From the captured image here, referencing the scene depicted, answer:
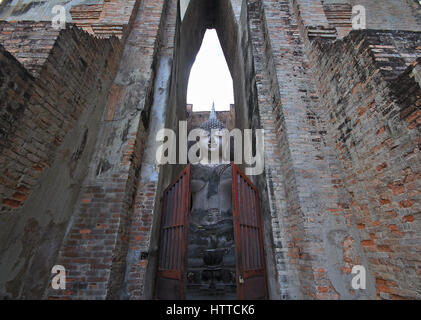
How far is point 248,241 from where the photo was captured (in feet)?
12.4

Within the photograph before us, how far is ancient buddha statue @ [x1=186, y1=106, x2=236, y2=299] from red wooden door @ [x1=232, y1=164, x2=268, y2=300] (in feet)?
9.23

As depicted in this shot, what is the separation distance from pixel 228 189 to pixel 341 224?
23.3 ft

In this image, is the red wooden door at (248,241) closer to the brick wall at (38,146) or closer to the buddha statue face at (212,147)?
the brick wall at (38,146)

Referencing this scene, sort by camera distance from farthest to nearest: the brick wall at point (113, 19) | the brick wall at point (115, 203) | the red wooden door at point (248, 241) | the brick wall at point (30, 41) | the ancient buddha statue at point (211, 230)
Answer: the ancient buddha statue at point (211, 230) < the brick wall at point (113, 19) < the red wooden door at point (248, 241) < the brick wall at point (115, 203) < the brick wall at point (30, 41)

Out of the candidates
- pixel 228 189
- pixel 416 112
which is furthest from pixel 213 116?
pixel 416 112

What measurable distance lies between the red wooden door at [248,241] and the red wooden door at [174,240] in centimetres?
95

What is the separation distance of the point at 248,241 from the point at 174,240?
142 cm

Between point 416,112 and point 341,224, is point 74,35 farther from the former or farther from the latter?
point 341,224

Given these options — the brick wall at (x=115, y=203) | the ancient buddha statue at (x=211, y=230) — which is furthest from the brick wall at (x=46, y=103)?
the ancient buddha statue at (x=211, y=230)

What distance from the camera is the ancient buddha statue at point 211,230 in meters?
6.33

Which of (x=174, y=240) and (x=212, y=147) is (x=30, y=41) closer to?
(x=174, y=240)

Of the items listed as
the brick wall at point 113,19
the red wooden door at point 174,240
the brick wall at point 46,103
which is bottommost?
the red wooden door at point 174,240

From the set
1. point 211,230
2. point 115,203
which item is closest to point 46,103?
point 115,203

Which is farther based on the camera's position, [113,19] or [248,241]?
[113,19]
